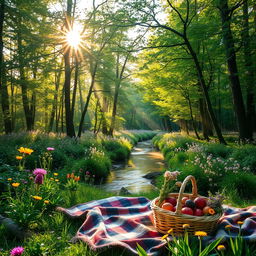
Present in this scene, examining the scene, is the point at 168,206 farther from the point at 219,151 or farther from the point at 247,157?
the point at 219,151

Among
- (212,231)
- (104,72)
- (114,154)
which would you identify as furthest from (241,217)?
(104,72)

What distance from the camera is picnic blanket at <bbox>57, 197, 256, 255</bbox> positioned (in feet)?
10.1

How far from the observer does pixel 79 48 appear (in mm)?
14680

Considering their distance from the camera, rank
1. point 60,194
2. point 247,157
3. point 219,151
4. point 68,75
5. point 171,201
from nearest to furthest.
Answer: point 171,201 → point 60,194 → point 247,157 → point 219,151 → point 68,75

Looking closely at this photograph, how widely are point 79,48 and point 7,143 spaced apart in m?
7.15

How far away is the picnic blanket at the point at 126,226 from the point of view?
3088 mm

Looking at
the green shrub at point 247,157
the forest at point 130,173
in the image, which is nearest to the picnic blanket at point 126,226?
the forest at point 130,173

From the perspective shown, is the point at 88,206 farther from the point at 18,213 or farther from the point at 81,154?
the point at 81,154

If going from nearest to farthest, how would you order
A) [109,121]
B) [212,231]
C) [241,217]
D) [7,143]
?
[212,231] → [241,217] → [7,143] → [109,121]

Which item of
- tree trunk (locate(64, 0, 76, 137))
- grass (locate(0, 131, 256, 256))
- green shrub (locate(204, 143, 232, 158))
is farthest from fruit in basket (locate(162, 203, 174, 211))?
tree trunk (locate(64, 0, 76, 137))

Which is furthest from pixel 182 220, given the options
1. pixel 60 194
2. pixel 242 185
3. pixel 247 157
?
pixel 247 157

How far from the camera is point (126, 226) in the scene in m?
3.71

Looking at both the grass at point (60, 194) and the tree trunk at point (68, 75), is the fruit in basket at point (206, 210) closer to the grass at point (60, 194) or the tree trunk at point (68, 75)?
the grass at point (60, 194)

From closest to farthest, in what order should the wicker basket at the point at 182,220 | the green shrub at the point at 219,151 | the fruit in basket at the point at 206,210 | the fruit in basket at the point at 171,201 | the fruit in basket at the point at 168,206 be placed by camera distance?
the wicker basket at the point at 182,220 → the fruit in basket at the point at 206,210 → the fruit in basket at the point at 168,206 → the fruit in basket at the point at 171,201 → the green shrub at the point at 219,151
